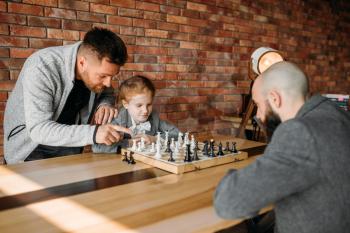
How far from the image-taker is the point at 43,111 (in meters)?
1.98

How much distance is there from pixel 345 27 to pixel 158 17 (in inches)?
160

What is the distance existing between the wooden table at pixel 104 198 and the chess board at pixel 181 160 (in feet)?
0.12

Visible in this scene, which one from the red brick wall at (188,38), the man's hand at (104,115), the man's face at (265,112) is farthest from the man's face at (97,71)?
the man's face at (265,112)

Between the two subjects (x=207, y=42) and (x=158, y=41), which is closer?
(x=158, y=41)

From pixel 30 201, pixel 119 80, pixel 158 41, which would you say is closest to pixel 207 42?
pixel 158 41

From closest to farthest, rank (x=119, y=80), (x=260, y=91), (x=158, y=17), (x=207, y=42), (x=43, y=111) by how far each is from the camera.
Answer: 1. (x=260, y=91)
2. (x=43, y=111)
3. (x=119, y=80)
4. (x=158, y=17)
5. (x=207, y=42)

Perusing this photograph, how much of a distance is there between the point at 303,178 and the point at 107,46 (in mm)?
1510

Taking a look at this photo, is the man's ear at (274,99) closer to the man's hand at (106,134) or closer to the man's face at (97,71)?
the man's hand at (106,134)

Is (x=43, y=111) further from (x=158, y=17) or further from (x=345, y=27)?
(x=345, y=27)

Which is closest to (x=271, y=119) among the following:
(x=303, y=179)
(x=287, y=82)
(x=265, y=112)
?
(x=265, y=112)

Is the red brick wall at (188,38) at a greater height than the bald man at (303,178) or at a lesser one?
greater

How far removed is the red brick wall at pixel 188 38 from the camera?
9.04 feet

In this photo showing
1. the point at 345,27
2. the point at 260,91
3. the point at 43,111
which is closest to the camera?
the point at 260,91

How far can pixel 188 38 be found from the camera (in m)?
3.78
